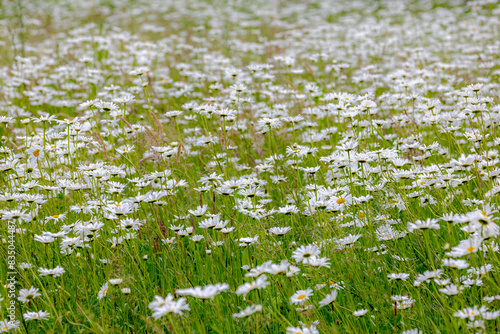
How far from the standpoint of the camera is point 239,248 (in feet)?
8.66

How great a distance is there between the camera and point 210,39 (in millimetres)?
8766

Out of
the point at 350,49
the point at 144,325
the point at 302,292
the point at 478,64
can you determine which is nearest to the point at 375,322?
the point at 302,292

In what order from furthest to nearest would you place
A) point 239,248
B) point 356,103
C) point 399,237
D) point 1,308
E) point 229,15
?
1. point 229,15
2. point 356,103
3. point 239,248
4. point 399,237
5. point 1,308

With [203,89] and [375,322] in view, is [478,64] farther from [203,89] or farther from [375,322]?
[375,322]

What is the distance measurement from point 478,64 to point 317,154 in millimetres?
3610

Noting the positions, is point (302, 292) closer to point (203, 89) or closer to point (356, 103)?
point (356, 103)

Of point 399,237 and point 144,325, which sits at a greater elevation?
point 399,237

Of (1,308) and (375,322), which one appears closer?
(375,322)

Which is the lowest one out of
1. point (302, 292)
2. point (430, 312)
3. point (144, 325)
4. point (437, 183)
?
point (144, 325)

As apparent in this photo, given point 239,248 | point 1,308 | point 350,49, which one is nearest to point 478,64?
point 350,49

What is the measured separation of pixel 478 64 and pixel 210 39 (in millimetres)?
4821

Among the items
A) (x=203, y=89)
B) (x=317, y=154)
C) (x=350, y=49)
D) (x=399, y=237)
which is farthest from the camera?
(x=350, y=49)

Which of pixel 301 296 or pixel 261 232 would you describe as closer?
pixel 301 296

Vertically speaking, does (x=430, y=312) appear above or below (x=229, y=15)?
below
